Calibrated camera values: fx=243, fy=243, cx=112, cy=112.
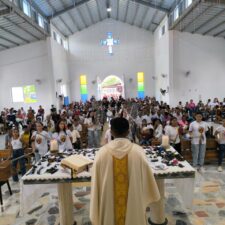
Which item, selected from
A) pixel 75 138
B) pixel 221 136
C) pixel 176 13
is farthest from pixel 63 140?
pixel 176 13

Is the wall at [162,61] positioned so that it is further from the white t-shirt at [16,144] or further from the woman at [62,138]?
the white t-shirt at [16,144]

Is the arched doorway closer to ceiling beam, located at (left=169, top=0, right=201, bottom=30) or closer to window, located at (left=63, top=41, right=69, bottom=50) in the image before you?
window, located at (left=63, top=41, right=69, bottom=50)

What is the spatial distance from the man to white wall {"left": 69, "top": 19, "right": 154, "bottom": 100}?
2001 centimetres

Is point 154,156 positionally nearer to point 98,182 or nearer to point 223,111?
point 98,182

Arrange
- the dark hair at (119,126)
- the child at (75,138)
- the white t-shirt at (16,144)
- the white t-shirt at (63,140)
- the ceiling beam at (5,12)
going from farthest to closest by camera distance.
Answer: the ceiling beam at (5,12) < the child at (75,138) < the white t-shirt at (16,144) < the white t-shirt at (63,140) < the dark hair at (119,126)

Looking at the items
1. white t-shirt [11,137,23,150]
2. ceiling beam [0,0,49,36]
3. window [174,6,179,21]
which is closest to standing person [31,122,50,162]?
white t-shirt [11,137,23,150]

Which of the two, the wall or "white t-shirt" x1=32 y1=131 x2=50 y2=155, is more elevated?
the wall

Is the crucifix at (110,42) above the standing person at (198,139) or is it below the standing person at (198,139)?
above

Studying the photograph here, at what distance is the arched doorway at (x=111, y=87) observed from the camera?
21.7 meters

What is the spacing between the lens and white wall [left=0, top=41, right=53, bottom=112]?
16.7 m

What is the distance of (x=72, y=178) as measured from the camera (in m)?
3.18

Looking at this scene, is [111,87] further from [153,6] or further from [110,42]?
[153,6]

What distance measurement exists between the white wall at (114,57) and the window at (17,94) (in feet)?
18.6

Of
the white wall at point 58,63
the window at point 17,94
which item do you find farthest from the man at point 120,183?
the window at point 17,94
